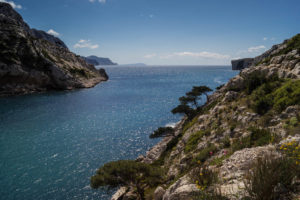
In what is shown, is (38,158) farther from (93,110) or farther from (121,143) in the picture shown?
(93,110)

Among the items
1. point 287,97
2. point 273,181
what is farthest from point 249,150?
point 287,97

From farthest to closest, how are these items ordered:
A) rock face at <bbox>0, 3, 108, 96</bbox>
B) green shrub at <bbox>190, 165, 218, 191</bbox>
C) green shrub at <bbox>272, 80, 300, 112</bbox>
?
rock face at <bbox>0, 3, 108, 96</bbox>, green shrub at <bbox>272, 80, 300, 112</bbox>, green shrub at <bbox>190, 165, 218, 191</bbox>

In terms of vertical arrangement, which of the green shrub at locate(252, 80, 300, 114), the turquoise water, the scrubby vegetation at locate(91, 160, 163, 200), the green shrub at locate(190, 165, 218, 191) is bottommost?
the turquoise water

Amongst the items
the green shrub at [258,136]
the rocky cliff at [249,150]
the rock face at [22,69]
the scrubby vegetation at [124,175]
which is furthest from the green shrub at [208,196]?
the rock face at [22,69]

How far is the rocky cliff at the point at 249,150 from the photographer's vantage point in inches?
192

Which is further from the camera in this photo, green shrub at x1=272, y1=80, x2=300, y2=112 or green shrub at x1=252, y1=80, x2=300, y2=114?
green shrub at x1=252, y1=80, x2=300, y2=114

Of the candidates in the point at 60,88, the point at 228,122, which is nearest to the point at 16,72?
the point at 60,88

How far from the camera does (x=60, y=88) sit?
9269cm

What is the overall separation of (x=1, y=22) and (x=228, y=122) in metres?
118

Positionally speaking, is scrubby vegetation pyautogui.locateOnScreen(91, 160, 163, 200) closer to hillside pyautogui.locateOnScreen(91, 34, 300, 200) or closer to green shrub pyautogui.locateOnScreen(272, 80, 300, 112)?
hillside pyautogui.locateOnScreen(91, 34, 300, 200)

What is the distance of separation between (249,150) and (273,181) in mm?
4844

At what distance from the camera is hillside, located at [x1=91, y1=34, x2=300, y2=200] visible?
492 centimetres

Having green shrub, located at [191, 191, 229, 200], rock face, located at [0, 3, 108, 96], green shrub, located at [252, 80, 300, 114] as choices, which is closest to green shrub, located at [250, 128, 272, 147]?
green shrub, located at [252, 80, 300, 114]

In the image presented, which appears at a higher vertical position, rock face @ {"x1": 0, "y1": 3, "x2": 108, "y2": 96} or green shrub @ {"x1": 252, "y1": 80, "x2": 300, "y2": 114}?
rock face @ {"x1": 0, "y1": 3, "x2": 108, "y2": 96}
